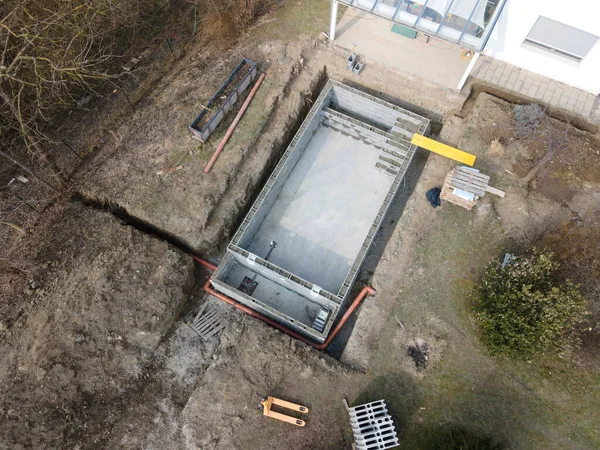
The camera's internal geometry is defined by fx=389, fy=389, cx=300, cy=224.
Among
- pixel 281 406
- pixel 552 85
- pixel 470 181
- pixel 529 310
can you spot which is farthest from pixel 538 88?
pixel 281 406

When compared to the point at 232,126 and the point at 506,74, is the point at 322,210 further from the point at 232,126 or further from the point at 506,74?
the point at 506,74

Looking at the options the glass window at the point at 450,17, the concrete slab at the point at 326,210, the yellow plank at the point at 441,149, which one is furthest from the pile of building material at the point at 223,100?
the yellow plank at the point at 441,149

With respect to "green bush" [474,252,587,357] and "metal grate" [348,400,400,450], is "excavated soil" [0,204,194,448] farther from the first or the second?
"green bush" [474,252,587,357]

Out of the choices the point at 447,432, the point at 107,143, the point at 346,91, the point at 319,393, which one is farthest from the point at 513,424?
the point at 107,143

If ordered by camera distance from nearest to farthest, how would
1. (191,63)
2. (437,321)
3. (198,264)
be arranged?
(437,321), (198,264), (191,63)

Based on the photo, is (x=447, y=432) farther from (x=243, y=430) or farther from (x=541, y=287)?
(x=243, y=430)

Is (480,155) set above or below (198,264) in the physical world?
above

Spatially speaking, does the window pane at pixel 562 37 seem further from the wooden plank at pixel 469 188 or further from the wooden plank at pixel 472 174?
the wooden plank at pixel 469 188
